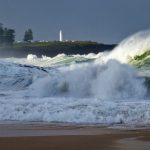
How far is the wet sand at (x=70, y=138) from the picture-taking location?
24.9 ft

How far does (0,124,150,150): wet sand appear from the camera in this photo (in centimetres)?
759

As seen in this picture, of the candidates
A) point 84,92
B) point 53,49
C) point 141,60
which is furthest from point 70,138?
point 53,49

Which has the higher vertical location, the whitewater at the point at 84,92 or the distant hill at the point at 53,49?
the distant hill at the point at 53,49

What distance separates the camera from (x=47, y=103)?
12656 mm

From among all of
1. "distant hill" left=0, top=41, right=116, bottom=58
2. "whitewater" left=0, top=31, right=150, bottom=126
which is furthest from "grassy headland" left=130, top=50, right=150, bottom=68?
"distant hill" left=0, top=41, right=116, bottom=58

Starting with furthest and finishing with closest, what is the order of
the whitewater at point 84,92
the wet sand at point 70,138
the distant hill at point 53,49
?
the distant hill at point 53,49 → the whitewater at point 84,92 → the wet sand at point 70,138

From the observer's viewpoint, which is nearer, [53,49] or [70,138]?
[70,138]

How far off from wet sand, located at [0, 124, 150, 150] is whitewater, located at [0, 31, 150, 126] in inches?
49.0

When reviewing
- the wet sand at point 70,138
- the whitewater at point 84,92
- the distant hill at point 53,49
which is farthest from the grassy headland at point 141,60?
the distant hill at point 53,49

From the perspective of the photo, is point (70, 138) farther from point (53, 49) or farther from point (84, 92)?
point (53, 49)

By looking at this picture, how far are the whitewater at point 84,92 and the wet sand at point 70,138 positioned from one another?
124 cm

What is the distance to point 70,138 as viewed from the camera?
27.6ft

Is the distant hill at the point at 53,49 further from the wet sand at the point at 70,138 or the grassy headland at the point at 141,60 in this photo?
the wet sand at the point at 70,138

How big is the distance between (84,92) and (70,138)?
8.88 metres
